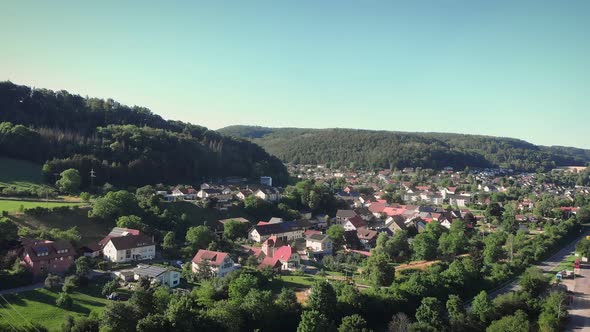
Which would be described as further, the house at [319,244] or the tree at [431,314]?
the house at [319,244]

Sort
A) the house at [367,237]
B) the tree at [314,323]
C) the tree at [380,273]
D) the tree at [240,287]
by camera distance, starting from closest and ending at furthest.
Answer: the tree at [314,323]
the tree at [240,287]
the tree at [380,273]
the house at [367,237]

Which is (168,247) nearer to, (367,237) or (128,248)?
(128,248)

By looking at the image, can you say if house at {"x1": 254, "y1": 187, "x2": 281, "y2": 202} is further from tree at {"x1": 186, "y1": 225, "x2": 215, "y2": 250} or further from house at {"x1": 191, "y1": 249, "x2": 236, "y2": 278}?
house at {"x1": 191, "y1": 249, "x2": 236, "y2": 278}

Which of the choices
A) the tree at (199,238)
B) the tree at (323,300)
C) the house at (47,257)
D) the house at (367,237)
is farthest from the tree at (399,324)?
the house at (47,257)

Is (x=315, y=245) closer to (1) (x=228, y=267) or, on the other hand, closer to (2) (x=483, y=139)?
(1) (x=228, y=267)

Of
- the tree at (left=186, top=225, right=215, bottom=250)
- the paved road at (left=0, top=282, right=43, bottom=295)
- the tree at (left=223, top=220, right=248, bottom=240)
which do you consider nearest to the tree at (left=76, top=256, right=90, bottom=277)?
the paved road at (left=0, top=282, right=43, bottom=295)

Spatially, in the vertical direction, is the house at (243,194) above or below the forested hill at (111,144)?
below

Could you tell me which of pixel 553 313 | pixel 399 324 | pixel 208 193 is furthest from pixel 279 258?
pixel 208 193

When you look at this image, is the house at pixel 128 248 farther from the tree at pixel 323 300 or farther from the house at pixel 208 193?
the house at pixel 208 193
